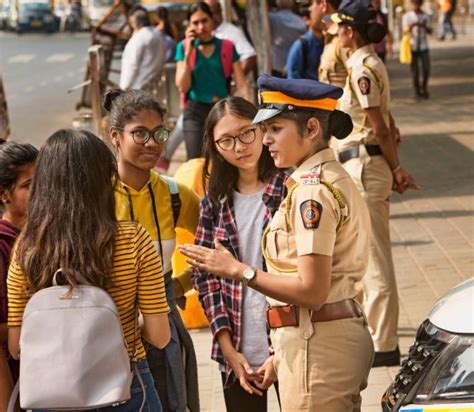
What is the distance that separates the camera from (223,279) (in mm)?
4730

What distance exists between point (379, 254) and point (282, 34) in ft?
29.1

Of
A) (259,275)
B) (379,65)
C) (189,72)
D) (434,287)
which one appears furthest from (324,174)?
(189,72)

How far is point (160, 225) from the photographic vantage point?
185 inches

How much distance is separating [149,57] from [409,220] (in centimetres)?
427

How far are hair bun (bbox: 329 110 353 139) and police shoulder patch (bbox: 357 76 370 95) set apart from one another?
2.53 m

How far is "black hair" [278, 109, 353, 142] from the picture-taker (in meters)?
4.14

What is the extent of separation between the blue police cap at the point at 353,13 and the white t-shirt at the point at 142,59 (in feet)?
24.8

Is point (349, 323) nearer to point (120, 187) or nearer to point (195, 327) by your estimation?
point (120, 187)

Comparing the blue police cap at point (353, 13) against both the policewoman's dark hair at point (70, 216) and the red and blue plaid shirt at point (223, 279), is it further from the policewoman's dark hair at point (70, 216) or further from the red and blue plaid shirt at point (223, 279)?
the policewoman's dark hair at point (70, 216)

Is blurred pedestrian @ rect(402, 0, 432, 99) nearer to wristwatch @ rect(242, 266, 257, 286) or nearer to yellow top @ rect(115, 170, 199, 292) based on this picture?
yellow top @ rect(115, 170, 199, 292)

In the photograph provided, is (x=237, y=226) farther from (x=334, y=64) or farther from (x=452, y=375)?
(x=334, y=64)

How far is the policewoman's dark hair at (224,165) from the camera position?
4.77m

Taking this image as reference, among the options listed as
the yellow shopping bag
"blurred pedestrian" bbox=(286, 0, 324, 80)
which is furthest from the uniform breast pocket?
the yellow shopping bag

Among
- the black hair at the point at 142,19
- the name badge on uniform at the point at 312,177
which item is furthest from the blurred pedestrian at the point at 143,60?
the name badge on uniform at the point at 312,177
